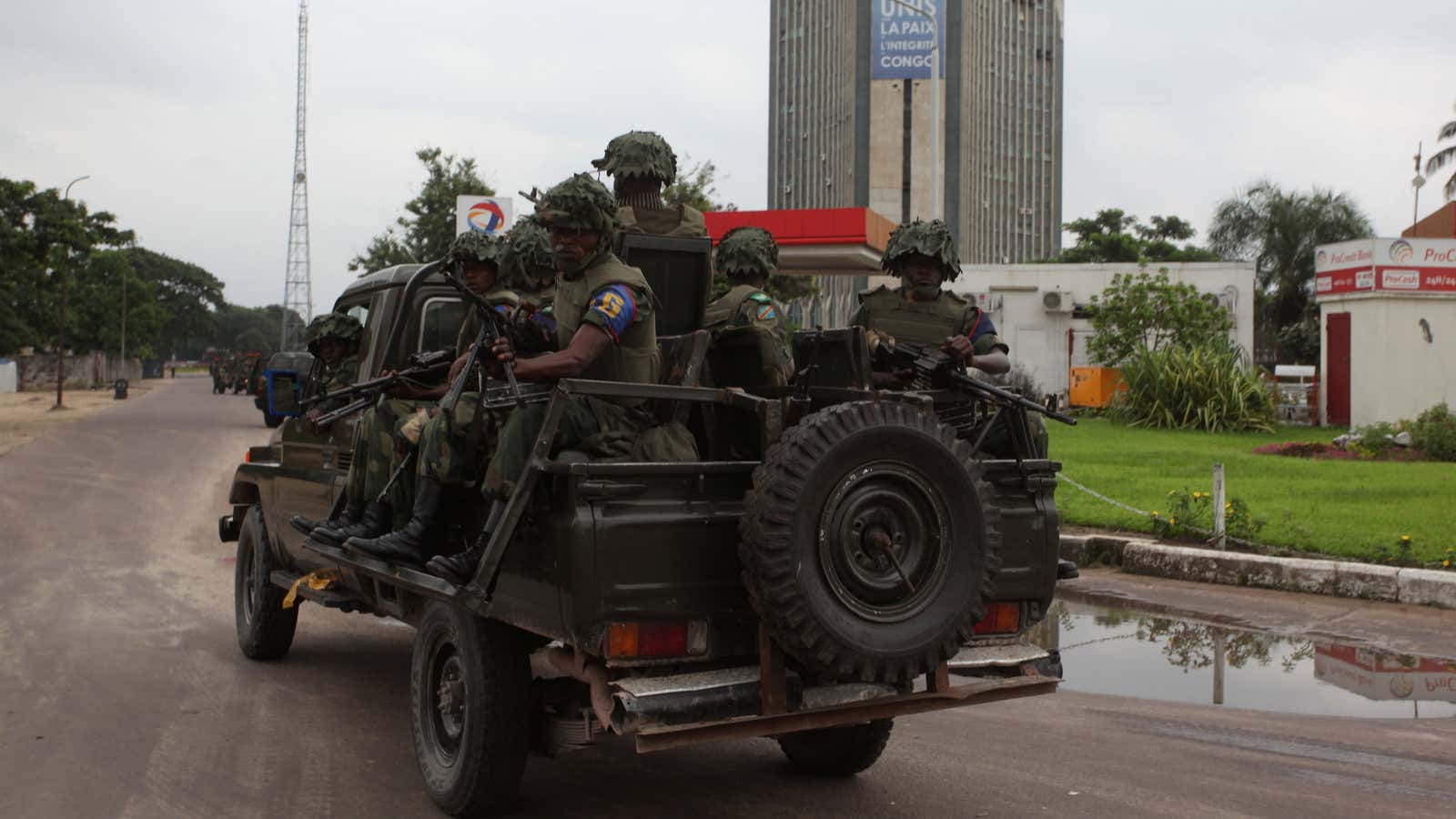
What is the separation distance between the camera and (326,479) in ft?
21.4

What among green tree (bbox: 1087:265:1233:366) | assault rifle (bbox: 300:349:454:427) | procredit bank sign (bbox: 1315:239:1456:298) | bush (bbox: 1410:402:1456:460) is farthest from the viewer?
green tree (bbox: 1087:265:1233:366)

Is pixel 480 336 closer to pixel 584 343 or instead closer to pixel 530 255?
pixel 584 343

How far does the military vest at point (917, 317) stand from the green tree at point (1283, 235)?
47746 mm

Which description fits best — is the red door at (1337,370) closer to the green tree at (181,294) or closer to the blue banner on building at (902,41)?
the blue banner on building at (902,41)

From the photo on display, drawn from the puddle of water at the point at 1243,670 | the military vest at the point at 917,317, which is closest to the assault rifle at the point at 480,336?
the military vest at the point at 917,317

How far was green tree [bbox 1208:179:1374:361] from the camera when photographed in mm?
49438

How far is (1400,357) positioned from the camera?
2397 centimetres

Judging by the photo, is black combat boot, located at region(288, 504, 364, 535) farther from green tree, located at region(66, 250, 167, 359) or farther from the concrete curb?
green tree, located at region(66, 250, 167, 359)

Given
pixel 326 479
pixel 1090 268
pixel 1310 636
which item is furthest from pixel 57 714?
pixel 1090 268

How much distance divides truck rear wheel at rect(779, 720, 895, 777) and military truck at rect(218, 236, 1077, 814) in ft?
2.95

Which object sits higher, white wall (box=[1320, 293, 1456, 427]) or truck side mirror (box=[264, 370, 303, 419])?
white wall (box=[1320, 293, 1456, 427])

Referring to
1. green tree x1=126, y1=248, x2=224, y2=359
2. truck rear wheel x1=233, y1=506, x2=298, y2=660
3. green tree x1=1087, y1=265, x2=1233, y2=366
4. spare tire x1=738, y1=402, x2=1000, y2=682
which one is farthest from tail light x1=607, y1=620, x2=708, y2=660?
green tree x1=126, y1=248, x2=224, y2=359

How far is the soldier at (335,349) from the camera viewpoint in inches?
268

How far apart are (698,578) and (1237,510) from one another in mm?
8592
